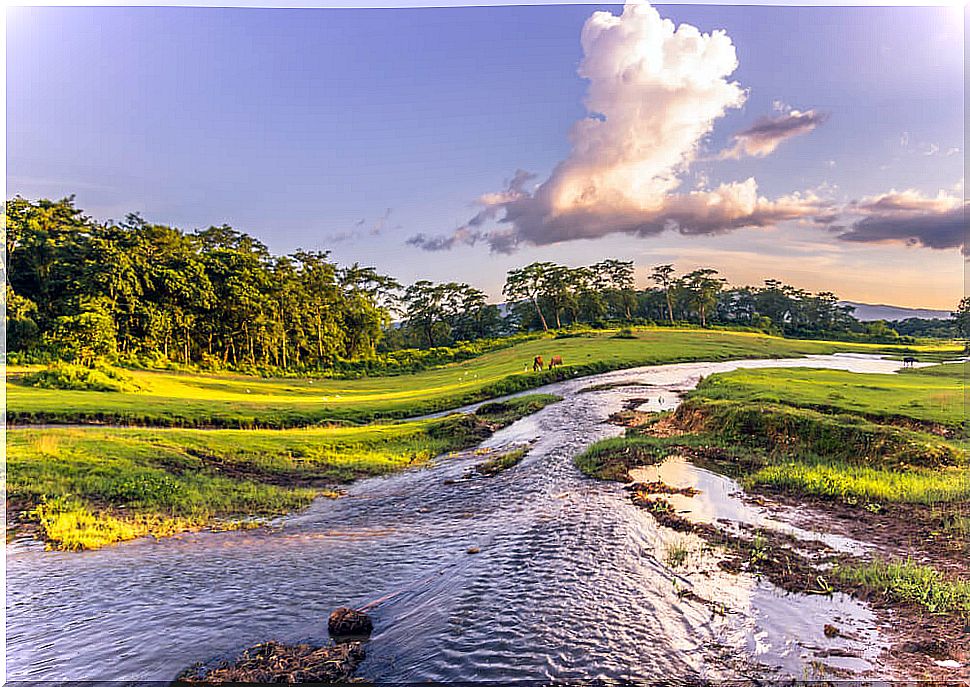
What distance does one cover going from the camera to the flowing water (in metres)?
2.88

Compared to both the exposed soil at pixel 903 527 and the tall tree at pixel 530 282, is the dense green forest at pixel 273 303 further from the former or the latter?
the exposed soil at pixel 903 527

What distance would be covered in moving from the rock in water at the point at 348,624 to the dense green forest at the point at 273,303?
2.41 metres

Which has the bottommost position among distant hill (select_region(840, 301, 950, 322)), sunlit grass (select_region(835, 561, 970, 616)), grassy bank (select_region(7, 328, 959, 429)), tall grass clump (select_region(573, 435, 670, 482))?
sunlit grass (select_region(835, 561, 970, 616))

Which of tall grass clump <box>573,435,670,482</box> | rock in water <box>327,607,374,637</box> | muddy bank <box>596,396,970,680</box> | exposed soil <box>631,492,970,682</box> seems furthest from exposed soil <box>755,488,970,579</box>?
rock in water <box>327,607,374,637</box>

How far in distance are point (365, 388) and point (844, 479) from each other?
4.28 m

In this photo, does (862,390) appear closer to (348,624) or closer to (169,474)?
(348,624)

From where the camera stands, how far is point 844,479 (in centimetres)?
430

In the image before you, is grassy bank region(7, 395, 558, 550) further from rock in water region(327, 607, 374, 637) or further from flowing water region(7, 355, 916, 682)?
rock in water region(327, 607, 374, 637)

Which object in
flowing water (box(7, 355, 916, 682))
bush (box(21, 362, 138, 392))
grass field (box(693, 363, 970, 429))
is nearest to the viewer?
flowing water (box(7, 355, 916, 682))

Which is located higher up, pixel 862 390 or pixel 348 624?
pixel 862 390

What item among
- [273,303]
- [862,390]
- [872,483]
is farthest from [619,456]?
[273,303]

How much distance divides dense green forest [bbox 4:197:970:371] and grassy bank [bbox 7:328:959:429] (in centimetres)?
18

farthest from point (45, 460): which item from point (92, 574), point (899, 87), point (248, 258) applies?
point (899, 87)

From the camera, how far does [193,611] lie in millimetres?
3293
